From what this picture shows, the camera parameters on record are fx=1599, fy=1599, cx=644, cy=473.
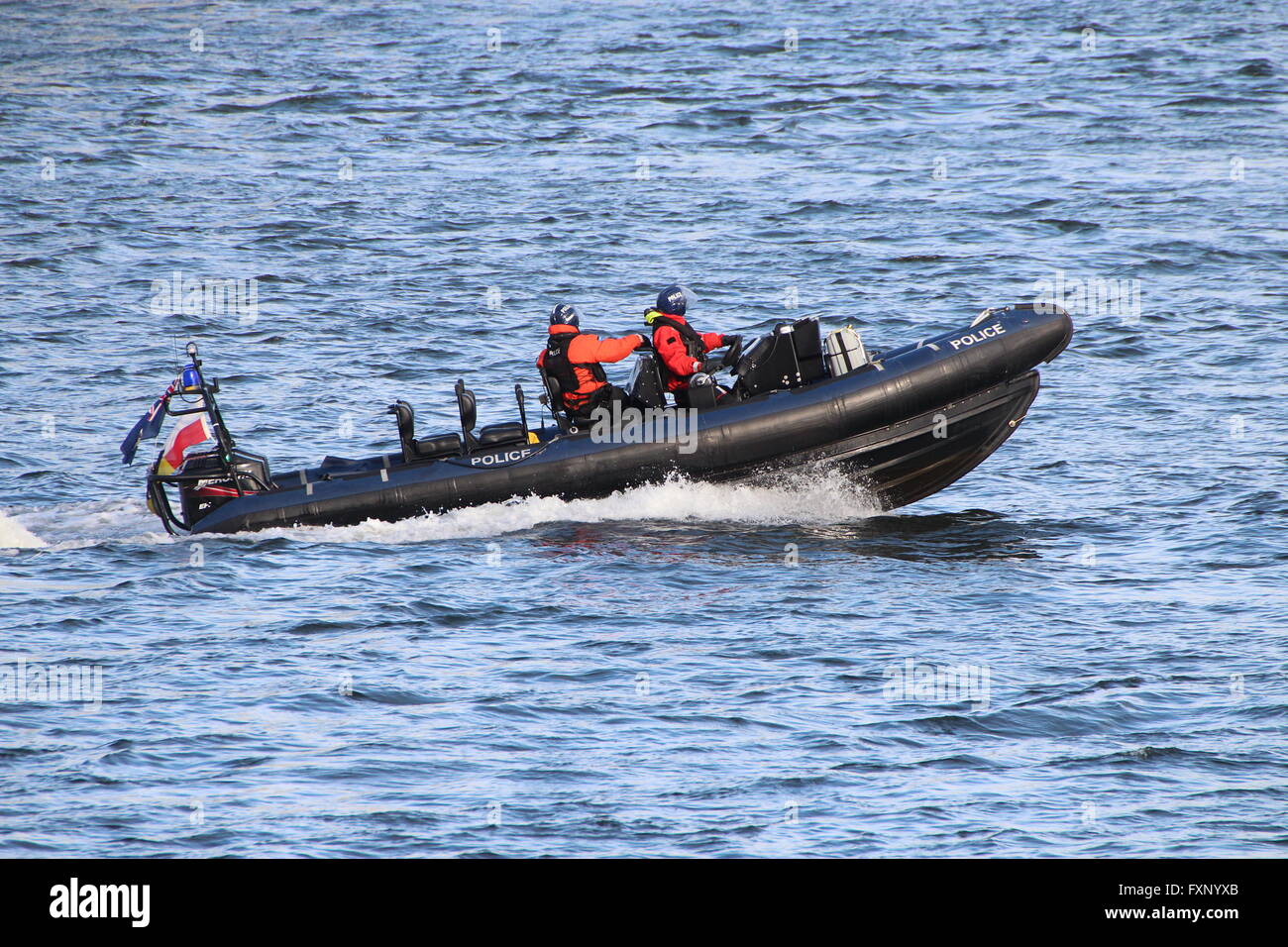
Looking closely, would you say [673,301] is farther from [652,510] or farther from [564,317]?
[652,510]

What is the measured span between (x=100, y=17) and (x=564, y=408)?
89.9 ft

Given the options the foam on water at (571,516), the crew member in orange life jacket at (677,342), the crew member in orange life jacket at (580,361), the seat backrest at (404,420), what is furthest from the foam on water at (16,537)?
the crew member in orange life jacket at (677,342)

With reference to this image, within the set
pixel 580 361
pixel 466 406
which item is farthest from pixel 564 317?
pixel 466 406

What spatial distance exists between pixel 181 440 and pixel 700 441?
3.65m

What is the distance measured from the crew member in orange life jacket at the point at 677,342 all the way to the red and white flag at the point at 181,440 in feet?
10.6

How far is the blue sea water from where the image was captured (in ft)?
24.8

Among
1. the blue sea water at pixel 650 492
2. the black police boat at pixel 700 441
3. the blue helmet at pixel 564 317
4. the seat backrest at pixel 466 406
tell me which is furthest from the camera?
the blue helmet at pixel 564 317

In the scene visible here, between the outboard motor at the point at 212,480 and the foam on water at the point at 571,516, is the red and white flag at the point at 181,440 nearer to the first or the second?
the outboard motor at the point at 212,480

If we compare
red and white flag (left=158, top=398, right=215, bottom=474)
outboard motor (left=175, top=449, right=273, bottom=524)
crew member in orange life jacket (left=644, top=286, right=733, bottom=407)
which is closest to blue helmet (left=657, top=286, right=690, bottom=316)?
crew member in orange life jacket (left=644, top=286, right=733, bottom=407)

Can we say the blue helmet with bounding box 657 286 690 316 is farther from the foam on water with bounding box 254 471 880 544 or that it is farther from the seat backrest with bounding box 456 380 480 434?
the seat backrest with bounding box 456 380 480 434

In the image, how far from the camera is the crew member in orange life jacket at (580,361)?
11297mm

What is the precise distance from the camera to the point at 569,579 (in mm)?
10516

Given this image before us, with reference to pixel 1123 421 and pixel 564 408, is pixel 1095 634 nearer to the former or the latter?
pixel 564 408

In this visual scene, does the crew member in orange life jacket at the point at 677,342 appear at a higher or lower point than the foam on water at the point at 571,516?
higher
